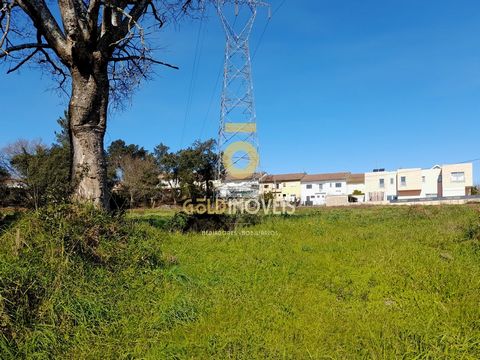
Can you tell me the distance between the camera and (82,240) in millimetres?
4293

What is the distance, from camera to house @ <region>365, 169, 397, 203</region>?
55.5m

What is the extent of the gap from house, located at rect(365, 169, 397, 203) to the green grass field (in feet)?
175

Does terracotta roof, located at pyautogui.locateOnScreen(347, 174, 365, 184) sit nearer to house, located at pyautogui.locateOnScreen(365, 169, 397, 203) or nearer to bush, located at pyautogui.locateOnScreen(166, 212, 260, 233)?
house, located at pyautogui.locateOnScreen(365, 169, 397, 203)

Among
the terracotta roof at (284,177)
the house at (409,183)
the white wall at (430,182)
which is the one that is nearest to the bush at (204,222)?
the house at (409,183)

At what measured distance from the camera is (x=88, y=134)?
6.48 metres

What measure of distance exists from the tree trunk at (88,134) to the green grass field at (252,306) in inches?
56.1

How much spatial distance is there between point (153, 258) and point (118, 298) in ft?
4.49

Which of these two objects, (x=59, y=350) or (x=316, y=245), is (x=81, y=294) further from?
(x=316, y=245)

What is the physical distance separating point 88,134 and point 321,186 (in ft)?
193

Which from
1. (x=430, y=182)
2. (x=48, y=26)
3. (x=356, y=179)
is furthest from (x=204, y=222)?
(x=356, y=179)

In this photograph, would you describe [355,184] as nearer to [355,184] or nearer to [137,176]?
[355,184]

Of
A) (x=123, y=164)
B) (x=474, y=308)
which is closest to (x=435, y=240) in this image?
(x=474, y=308)

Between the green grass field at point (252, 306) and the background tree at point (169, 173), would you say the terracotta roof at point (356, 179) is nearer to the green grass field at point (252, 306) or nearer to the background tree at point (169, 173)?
the background tree at point (169, 173)

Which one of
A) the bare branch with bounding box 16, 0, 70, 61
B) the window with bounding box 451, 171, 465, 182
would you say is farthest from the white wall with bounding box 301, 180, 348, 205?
the bare branch with bounding box 16, 0, 70, 61
